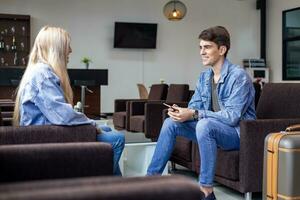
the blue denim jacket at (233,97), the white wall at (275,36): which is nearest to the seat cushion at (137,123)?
the blue denim jacket at (233,97)

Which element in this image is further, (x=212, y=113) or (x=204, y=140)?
(x=212, y=113)

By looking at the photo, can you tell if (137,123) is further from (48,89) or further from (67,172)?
(67,172)

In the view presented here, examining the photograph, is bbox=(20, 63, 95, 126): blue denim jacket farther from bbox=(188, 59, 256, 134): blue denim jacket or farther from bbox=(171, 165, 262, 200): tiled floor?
bbox=(171, 165, 262, 200): tiled floor

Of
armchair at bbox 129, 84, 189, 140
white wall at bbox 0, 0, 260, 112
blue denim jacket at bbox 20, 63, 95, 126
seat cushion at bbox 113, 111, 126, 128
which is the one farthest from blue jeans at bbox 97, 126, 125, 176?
white wall at bbox 0, 0, 260, 112

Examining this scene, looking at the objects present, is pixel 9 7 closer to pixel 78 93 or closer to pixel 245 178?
pixel 78 93

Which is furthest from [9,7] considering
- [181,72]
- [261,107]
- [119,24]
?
[261,107]

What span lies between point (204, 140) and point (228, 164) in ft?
0.87

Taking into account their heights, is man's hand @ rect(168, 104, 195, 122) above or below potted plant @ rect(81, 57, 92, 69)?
below

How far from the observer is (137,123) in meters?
5.55

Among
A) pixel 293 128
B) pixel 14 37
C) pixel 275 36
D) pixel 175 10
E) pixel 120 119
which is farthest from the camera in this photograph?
pixel 275 36

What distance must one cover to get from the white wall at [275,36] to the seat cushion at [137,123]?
19.3 ft

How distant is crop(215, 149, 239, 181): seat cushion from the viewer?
2762 mm

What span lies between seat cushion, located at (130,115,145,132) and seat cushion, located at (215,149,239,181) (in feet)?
8.25

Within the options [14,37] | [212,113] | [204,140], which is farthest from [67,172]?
[14,37]
